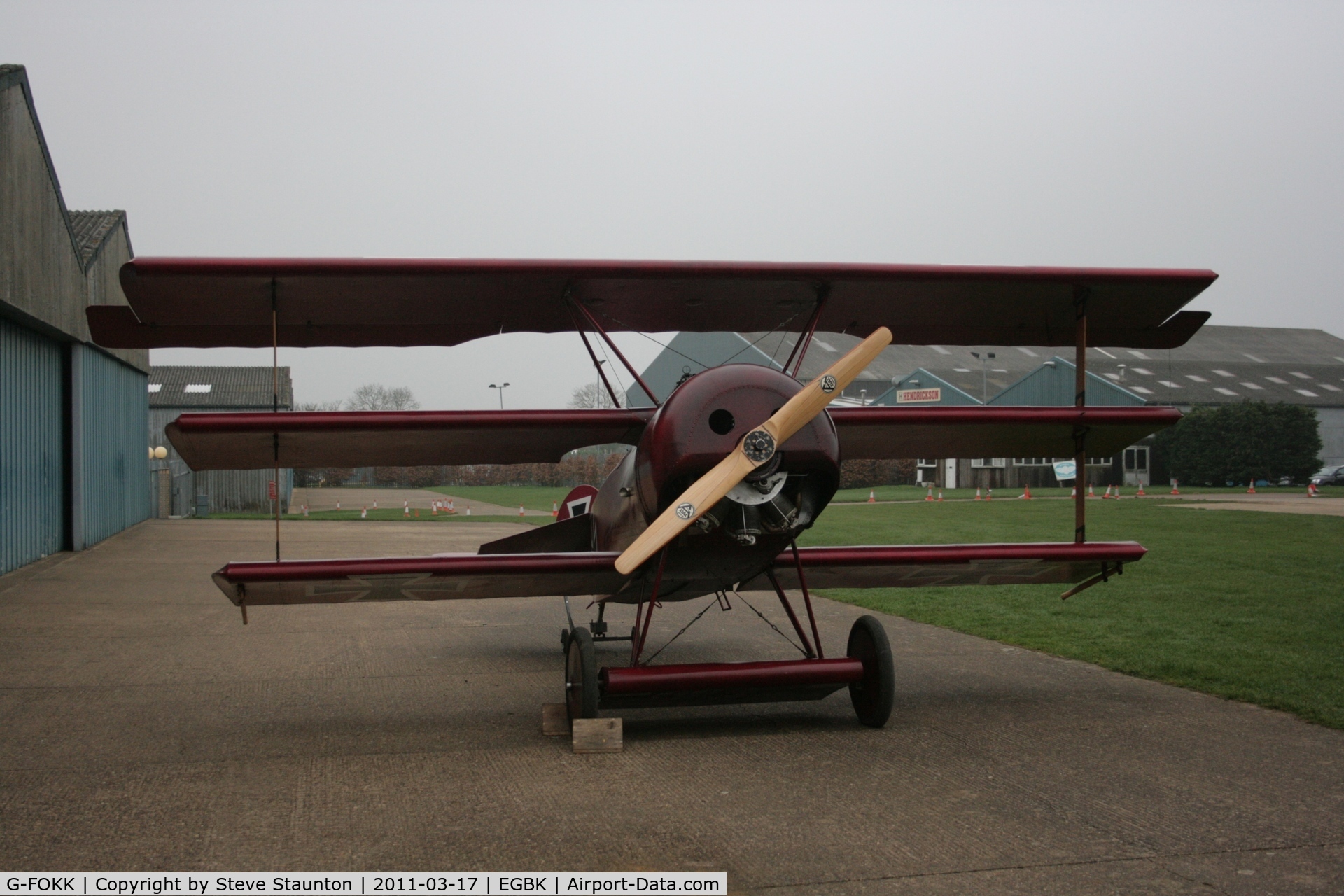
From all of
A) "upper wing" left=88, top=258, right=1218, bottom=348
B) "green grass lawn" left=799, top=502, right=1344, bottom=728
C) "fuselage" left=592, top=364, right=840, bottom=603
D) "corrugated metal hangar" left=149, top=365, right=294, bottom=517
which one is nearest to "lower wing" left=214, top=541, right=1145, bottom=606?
"fuselage" left=592, top=364, right=840, bottom=603

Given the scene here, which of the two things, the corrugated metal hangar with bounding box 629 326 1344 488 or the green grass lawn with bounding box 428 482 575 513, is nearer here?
the green grass lawn with bounding box 428 482 575 513

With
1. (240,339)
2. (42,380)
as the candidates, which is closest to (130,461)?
(42,380)

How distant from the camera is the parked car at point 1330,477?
48.5 metres

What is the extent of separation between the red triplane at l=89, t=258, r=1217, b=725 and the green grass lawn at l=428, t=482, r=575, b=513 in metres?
26.4

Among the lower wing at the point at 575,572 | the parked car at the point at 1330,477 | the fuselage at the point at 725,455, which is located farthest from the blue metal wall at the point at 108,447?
the parked car at the point at 1330,477

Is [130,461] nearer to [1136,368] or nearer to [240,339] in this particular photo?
[240,339]

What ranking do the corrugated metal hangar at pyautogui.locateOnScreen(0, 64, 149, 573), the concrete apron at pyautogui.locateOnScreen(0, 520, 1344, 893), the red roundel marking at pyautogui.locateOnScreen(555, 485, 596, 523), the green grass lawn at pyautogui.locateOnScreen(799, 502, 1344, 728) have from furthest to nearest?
1. the corrugated metal hangar at pyautogui.locateOnScreen(0, 64, 149, 573)
2. the red roundel marking at pyautogui.locateOnScreen(555, 485, 596, 523)
3. the green grass lawn at pyautogui.locateOnScreen(799, 502, 1344, 728)
4. the concrete apron at pyautogui.locateOnScreen(0, 520, 1344, 893)

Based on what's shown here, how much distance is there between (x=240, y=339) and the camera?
7.72 meters

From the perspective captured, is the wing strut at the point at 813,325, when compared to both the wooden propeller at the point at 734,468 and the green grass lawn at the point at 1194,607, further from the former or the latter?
the green grass lawn at the point at 1194,607

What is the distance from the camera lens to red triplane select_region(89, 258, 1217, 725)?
18.9 feet

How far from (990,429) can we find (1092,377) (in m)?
43.3

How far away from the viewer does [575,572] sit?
6449 mm

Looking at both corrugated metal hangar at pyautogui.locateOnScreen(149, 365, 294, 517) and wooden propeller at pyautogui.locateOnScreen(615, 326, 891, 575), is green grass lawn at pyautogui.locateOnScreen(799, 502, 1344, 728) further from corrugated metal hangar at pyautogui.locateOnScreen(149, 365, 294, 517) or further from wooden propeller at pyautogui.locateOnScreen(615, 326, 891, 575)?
corrugated metal hangar at pyautogui.locateOnScreen(149, 365, 294, 517)

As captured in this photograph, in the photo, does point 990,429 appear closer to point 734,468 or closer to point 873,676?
point 873,676
